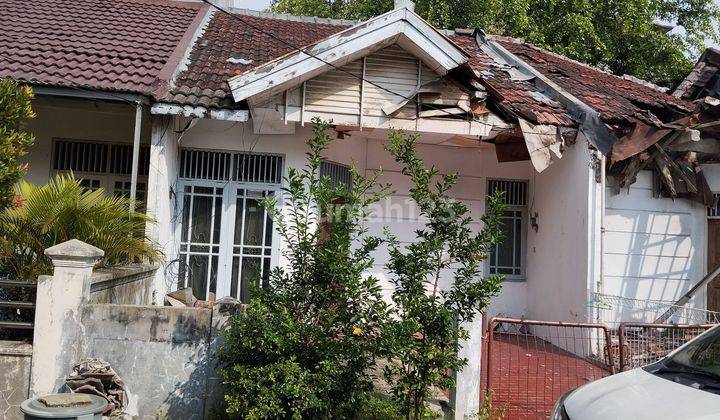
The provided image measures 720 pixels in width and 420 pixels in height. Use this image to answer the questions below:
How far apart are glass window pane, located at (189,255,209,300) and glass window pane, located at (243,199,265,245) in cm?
69

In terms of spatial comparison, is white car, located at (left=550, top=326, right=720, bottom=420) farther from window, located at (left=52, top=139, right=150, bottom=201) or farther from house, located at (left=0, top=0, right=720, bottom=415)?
window, located at (left=52, top=139, right=150, bottom=201)

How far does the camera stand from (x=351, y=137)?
30.1ft

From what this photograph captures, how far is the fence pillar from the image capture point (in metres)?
5.32

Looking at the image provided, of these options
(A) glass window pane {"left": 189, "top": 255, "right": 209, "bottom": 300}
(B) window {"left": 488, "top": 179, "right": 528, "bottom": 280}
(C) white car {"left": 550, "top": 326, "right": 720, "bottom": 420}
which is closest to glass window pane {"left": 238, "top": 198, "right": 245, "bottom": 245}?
(A) glass window pane {"left": 189, "top": 255, "right": 209, "bottom": 300}

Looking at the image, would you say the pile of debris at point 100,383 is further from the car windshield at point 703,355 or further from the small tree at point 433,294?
the car windshield at point 703,355

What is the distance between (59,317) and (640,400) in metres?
4.91

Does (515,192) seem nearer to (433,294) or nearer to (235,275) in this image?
(235,275)

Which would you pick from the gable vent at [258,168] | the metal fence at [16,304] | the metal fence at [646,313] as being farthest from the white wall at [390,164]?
the metal fence at [16,304]

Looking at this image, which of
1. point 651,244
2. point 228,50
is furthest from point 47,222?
point 651,244

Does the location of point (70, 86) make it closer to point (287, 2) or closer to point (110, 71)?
point (110, 71)

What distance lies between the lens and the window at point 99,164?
916cm

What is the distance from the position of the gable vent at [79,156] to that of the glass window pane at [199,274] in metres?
2.28

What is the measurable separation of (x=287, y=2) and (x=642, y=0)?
467 inches

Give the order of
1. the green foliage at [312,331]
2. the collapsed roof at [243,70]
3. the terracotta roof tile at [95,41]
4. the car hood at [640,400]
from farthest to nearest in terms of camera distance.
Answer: the collapsed roof at [243,70] < the terracotta roof tile at [95,41] < the green foliage at [312,331] < the car hood at [640,400]
